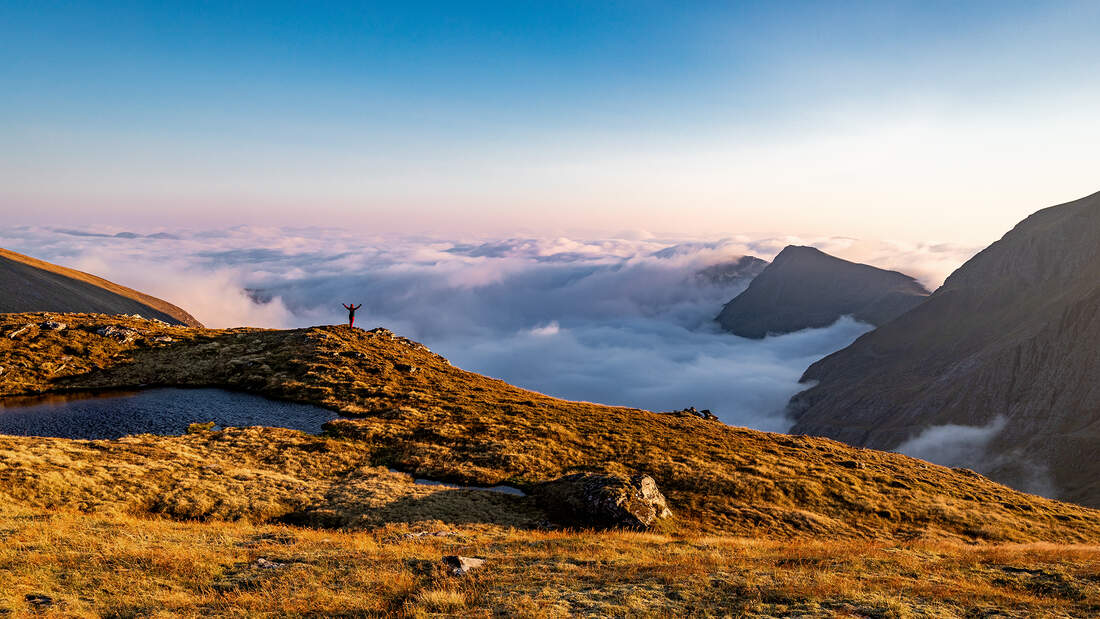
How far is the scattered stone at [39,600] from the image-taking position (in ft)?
45.7

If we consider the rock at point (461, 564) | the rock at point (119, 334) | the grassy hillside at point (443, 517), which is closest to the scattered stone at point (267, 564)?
the grassy hillside at point (443, 517)

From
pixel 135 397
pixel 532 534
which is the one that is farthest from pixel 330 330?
pixel 532 534

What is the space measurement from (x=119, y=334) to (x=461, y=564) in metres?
61.2

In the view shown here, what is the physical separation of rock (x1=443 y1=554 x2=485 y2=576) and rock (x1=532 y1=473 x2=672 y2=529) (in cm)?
1117

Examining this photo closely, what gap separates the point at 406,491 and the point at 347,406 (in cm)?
1872

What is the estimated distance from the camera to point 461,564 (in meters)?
18.7

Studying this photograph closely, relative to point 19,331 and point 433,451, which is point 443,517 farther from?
point 19,331

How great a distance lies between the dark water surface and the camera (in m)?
37.2

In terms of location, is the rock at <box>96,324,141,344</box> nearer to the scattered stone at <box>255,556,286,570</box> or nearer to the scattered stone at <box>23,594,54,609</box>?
the scattered stone at <box>255,556,286,570</box>

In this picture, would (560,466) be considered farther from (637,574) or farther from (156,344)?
(156,344)

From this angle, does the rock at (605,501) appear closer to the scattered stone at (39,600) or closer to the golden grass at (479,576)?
the golden grass at (479,576)

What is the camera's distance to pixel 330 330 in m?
70.9

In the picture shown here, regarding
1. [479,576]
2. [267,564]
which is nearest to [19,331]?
[267,564]

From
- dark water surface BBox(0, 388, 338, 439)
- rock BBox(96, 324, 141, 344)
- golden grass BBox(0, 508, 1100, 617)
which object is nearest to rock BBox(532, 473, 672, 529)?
golden grass BBox(0, 508, 1100, 617)
